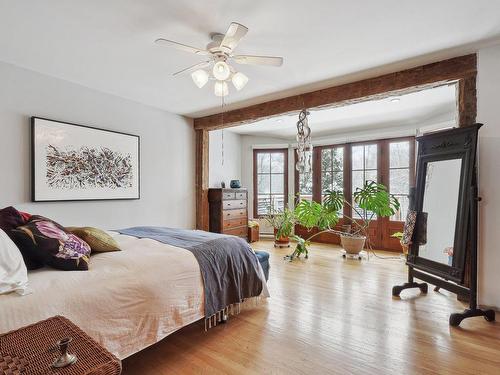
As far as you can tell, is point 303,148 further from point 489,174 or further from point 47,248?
point 47,248

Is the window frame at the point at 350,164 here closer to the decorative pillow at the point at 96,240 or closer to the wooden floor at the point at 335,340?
the wooden floor at the point at 335,340

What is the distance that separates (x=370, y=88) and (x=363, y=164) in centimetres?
253

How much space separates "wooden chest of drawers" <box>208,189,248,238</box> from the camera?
4664 millimetres

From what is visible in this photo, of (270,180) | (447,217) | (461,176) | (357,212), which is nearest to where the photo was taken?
(461,176)

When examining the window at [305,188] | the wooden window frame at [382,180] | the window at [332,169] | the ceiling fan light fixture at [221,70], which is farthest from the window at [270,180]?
the ceiling fan light fixture at [221,70]

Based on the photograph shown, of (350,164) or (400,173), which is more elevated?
(350,164)

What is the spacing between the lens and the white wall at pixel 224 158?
5293mm

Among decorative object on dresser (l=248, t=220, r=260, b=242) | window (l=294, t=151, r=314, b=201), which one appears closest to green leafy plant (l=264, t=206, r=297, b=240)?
decorative object on dresser (l=248, t=220, r=260, b=242)

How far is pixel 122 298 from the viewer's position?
58.3 inches

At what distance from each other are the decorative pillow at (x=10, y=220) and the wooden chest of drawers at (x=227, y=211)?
10.1 ft

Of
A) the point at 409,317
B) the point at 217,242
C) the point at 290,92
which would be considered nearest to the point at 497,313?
the point at 409,317

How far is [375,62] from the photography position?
8.61 ft

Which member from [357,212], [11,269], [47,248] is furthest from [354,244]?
[11,269]

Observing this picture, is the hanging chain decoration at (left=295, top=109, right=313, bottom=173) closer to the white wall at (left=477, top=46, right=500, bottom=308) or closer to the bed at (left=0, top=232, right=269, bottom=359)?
the white wall at (left=477, top=46, right=500, bottom=308)
